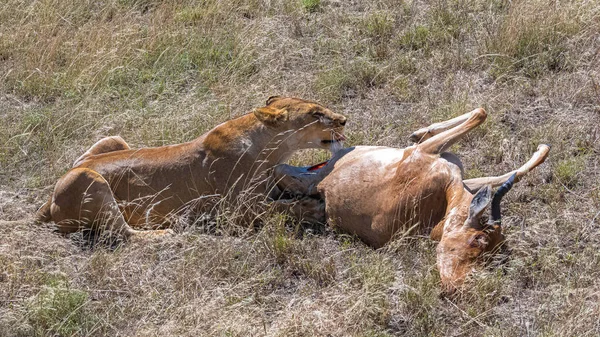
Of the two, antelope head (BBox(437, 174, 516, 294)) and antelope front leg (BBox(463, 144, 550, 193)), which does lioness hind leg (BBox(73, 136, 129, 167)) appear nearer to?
antelope front leg (BBox(463, 144, 550, 193))

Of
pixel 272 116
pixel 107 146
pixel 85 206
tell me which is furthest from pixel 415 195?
pixel 107 146

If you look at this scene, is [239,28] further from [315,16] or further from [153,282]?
[153,282]

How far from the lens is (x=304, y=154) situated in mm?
8172

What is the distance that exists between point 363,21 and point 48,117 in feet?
11.7

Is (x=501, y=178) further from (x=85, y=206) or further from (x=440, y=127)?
Result: (x=85, y=206)

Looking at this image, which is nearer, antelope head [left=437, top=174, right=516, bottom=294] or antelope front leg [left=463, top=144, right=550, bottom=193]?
antelope head [left=437, top=174, right=516, bottom=294]

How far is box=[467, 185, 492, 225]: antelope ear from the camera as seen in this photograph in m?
5.97

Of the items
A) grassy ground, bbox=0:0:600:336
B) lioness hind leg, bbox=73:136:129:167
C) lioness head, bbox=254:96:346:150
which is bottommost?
grassy ground, bbox=0:0:600:336

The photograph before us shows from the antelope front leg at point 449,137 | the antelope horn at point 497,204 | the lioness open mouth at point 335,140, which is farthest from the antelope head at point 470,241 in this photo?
the lioness open mouth at point 335,140

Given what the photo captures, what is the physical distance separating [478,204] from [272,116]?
2118 millimetres

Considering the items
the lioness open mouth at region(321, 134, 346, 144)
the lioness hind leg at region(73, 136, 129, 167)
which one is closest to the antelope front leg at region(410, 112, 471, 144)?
the lioness open mouth at region(321, 134, 346, 144)

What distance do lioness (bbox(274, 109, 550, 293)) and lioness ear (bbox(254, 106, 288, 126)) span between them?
0.38 metres

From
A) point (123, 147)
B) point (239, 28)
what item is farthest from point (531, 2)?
point (123, 147)

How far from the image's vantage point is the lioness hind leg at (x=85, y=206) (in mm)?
7215
